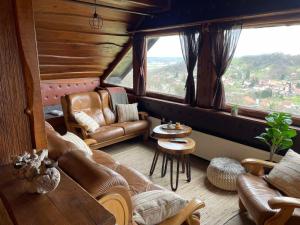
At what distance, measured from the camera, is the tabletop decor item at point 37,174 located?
1.07 metres

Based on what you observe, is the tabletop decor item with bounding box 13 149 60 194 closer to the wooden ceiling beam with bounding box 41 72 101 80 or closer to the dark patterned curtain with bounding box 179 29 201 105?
the dark patterned curtain with bounding box 179 29 201 105

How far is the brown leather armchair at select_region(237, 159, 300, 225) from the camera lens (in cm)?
169

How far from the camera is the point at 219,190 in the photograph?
9.15 ft

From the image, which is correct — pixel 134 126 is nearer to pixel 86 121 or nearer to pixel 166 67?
pixel 86 121

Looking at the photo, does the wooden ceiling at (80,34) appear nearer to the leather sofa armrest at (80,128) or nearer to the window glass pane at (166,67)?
the window glass pane at (166,67)

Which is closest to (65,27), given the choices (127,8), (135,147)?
(127,8)

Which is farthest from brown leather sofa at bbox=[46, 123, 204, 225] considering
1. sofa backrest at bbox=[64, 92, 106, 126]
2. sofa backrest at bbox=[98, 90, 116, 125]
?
sofa backrest at bbox=[98, 90, 116, 125]

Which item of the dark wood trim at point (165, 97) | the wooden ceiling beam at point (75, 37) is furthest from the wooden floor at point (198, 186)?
the wooden ceiling beam at point (75, 37)

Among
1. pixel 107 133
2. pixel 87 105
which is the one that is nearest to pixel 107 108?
pixel 87 105

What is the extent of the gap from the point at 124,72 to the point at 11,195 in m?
4.63

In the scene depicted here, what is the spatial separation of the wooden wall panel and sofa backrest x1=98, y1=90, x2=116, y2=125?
2785mm

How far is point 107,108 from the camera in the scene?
4.30 meters

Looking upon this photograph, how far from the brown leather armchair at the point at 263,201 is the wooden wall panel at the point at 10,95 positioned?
1784mm

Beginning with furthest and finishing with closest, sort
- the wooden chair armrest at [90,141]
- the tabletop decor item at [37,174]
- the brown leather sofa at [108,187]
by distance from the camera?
the wooden chair armrest at [90,141] → the brown leather sofa at [108,187] → the tabletop decor item at [37,174]
